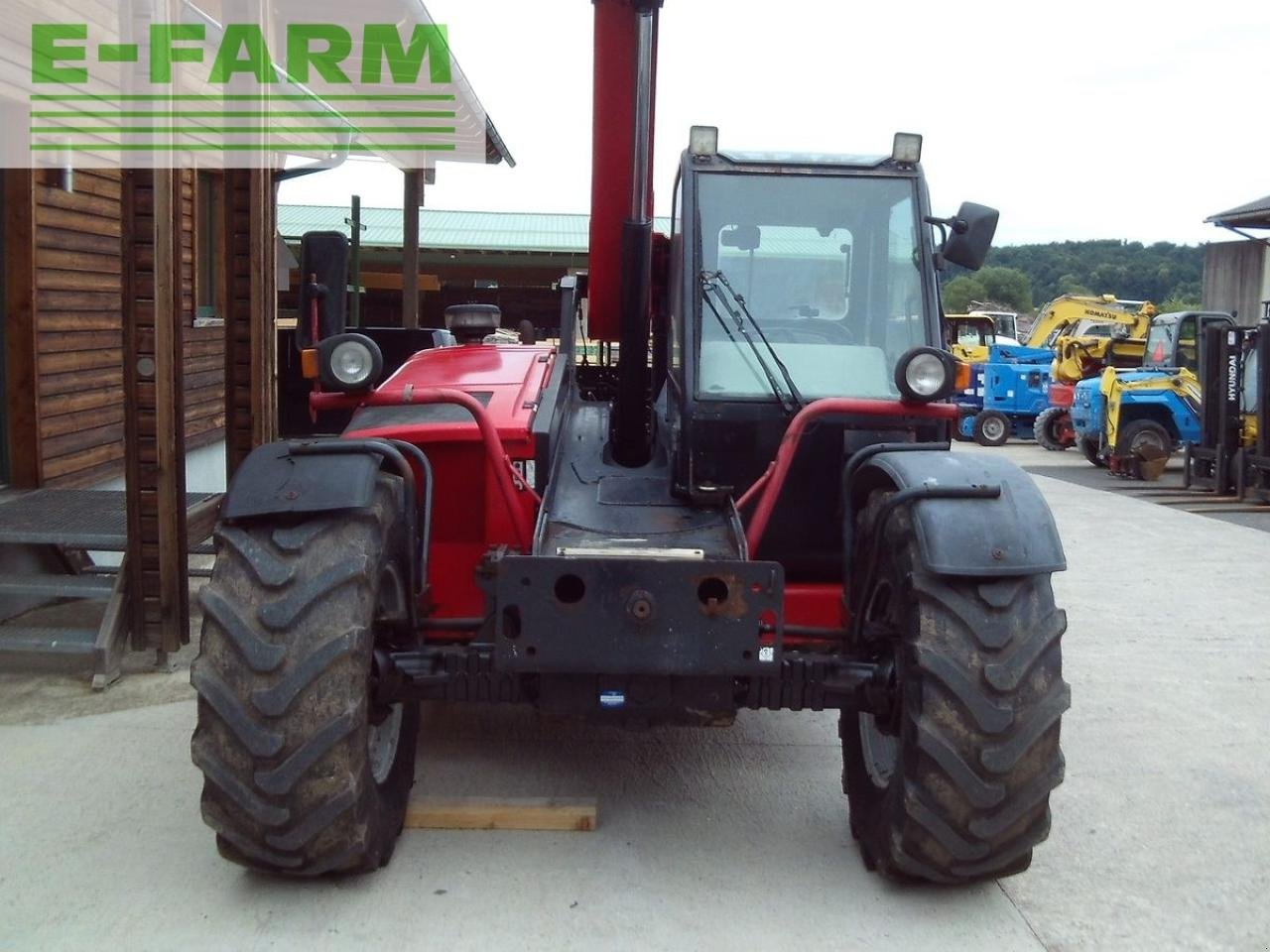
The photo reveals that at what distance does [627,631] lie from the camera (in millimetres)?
3508

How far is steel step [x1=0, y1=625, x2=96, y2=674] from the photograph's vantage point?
5879 millimetres

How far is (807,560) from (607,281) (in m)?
1.39

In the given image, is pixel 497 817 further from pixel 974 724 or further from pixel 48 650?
pixel 48 650

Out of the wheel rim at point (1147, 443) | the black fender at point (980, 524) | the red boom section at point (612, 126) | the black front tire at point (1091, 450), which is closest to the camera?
the black fender at point (980, 524)

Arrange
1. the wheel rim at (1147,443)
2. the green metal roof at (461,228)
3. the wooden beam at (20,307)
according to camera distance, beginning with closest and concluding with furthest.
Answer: the wooden beam at (20,307)
the wheel rim at (1147,443)
the green metal roof at (461,228)

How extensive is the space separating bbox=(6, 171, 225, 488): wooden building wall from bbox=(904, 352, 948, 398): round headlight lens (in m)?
4.65

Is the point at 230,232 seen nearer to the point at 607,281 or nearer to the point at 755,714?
the point at 607,281

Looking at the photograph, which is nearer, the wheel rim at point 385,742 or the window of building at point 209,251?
the wheel rim at point 385,742

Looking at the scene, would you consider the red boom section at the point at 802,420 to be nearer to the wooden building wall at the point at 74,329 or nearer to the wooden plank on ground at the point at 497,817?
the wooden plank on ground at the point at 497,817

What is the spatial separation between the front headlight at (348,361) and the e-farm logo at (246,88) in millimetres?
2467

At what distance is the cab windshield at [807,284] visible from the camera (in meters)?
4.61

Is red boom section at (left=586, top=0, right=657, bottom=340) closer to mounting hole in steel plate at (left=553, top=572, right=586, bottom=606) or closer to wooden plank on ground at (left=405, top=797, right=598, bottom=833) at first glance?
mounting hole in steel plate at (left=553, top=572, right=586, bottom=606)

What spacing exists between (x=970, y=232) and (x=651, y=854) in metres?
2.51

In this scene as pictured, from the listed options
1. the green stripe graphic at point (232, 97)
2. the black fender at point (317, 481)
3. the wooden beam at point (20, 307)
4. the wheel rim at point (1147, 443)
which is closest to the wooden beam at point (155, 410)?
the green stripe graphic at point (232, 97)
